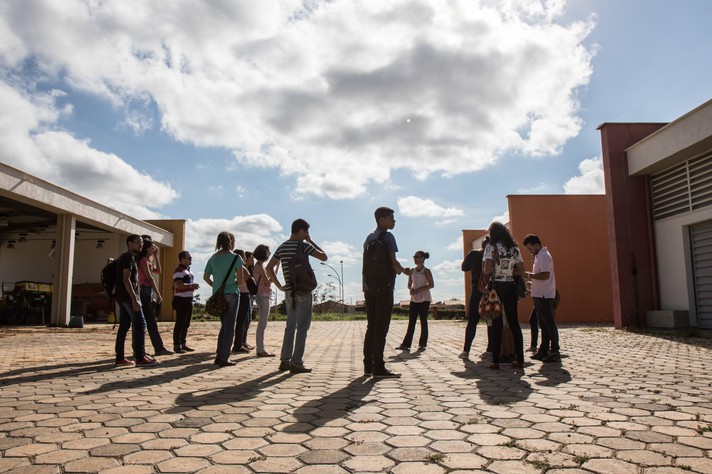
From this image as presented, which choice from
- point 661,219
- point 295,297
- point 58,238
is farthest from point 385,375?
point 58,238

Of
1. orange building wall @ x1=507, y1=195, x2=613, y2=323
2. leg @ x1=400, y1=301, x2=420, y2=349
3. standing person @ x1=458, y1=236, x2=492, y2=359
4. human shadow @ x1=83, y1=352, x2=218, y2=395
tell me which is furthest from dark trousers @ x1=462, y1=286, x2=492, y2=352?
orange building wall @ x1=507, y1=195, x2=613, y2=323

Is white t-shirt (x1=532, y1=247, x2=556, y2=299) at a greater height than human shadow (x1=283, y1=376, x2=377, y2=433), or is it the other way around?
white t-shirt (x1=532, y1=247, x2=556, y2=299)

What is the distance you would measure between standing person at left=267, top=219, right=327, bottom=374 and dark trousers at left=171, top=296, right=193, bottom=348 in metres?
2.48

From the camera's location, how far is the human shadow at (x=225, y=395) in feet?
12.8

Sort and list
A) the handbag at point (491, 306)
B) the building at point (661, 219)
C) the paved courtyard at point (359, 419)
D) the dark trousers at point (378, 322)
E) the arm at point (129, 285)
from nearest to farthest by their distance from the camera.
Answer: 1. the paved courtyard at point (359, 419)
2. the dark trousers at point (378, 322)
3. the handbag at point (491, 306)
4. the arm at point (129, 285)
5. the building at point (661, 219)

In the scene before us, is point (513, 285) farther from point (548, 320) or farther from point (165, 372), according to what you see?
point (165, 372)

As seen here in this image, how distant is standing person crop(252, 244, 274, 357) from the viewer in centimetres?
743

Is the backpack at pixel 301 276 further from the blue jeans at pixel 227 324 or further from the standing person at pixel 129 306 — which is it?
the standing person at pixel 129 306

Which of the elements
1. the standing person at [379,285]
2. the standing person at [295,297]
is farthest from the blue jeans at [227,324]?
the standing person at [379,285]

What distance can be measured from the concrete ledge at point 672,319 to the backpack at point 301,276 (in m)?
9.80

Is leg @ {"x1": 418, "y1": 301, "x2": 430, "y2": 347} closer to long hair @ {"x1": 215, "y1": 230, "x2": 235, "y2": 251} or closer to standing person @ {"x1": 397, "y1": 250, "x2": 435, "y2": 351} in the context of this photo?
standing person @ {"x1": 397, "y1": 250, "x2": 435, "y2": 351}

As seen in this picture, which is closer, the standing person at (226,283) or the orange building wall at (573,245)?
the standing person at (226,283)

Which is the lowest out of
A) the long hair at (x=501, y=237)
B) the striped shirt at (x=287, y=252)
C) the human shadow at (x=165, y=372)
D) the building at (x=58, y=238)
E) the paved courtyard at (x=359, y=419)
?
the human shadow at (x=165, y=372)

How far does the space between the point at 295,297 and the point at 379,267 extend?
0.96 m
